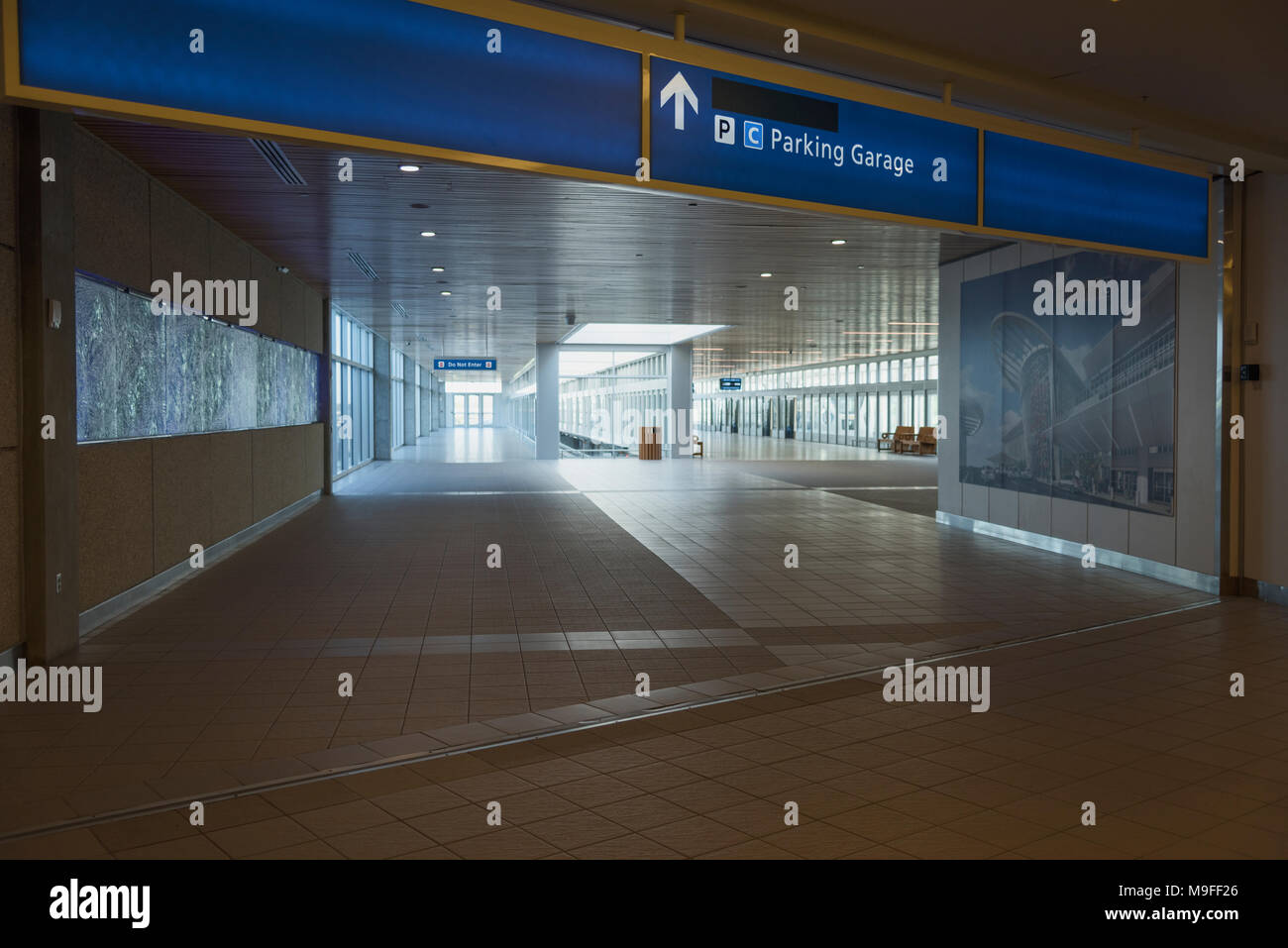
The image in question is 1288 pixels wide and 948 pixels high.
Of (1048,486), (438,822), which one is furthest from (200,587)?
(1048,486)

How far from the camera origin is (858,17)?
181 inches

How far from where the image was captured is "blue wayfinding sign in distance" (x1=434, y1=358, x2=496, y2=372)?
30.1 metres

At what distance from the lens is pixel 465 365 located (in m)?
30.8

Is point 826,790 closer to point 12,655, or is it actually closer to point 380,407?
point 12,655

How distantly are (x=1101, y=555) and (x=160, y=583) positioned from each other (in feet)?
28.2

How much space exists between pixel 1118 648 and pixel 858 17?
13.6ft

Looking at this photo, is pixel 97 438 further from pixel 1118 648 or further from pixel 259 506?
pixel 1118 648

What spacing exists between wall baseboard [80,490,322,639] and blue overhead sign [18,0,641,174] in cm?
452

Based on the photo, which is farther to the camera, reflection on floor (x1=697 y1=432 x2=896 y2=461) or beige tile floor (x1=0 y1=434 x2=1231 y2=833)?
reflection on floor (x1=697 y1=432 x2=896 y2=461)

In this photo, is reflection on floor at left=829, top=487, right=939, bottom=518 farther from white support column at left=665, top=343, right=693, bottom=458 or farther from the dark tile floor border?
white support column at left=665, top=343, right=693, bottom=458
